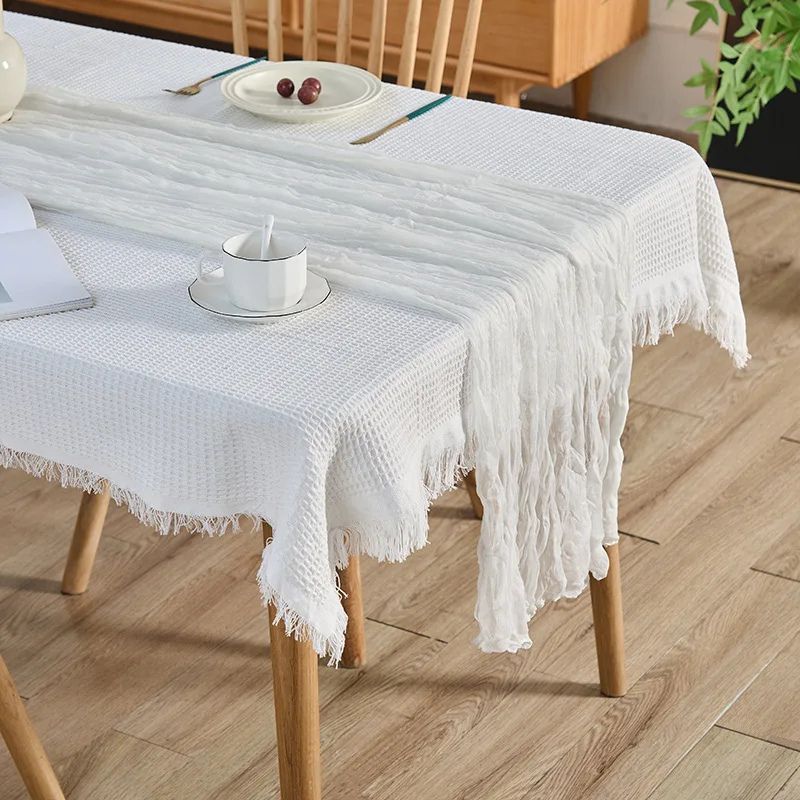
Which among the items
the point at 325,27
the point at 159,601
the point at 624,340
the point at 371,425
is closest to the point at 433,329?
the point at 371,425

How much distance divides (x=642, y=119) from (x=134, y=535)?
2365 millimetres

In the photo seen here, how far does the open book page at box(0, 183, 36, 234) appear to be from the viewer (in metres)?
1.44

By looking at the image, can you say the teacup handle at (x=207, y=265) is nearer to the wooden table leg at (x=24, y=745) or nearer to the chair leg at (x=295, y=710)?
the chair leg at (x=295, y=710)

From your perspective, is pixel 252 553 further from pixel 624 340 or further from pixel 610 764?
pixel 624 340

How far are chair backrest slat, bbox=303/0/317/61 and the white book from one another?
0.83m

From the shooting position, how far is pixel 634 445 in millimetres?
2430

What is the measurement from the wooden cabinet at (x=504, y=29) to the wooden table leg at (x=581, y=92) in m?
0.01

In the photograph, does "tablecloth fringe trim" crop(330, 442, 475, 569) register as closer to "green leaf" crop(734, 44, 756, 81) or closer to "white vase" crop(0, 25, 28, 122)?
"white vase" crop(0, 25, 28, 122)

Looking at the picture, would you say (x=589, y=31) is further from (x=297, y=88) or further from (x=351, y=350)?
(x=351, y=350)

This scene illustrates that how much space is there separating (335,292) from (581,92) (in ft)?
8.67

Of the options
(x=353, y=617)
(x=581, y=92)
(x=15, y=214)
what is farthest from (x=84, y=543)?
(x=581, y=92)

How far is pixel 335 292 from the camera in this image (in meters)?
1.34

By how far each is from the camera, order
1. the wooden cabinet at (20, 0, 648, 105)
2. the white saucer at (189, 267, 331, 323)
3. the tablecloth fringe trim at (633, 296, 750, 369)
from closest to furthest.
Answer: the white saucer at (189, 267, 331, 323), the tablecloth fringe trim at (633, 296, 750, 369), the wooden cabinet at (20, 0, 648, 105)

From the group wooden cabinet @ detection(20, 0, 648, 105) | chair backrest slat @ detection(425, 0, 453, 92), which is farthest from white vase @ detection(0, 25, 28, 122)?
wooden cabinet @ detection(20, 0, 648, 105)
